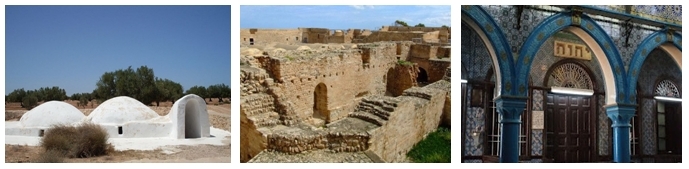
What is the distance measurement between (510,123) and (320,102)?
237 cm

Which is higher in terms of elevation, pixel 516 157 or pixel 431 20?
pixel 431 20

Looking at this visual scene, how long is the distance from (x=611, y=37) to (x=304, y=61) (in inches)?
164

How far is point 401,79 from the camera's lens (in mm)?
8312

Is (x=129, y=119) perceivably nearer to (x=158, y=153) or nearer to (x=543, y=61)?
(x=158, y=153)

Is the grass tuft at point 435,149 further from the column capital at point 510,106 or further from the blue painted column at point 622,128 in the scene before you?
the blue painted column at point 622,128

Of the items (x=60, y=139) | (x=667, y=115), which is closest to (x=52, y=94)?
(x=60, y=139)

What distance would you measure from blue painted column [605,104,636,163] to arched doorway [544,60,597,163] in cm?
47

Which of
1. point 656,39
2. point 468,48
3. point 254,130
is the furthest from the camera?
point 656,39

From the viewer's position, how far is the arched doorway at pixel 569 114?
29.3ft

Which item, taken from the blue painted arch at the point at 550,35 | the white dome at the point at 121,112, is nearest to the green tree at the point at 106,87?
the white dome at the point at 121,112

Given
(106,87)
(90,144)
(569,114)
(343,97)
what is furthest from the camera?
(569,114)
